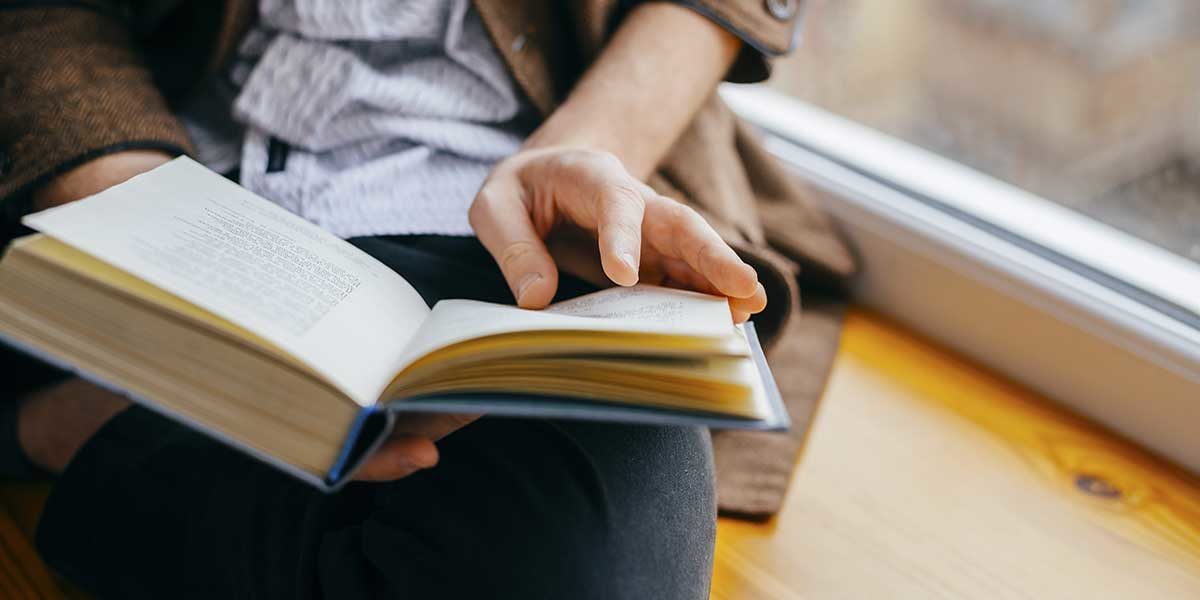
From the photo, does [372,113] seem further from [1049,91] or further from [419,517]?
[1049,91]

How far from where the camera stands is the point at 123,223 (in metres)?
0.48

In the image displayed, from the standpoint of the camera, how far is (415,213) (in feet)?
2.31

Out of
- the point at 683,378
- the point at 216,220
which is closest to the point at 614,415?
the point at 683,378

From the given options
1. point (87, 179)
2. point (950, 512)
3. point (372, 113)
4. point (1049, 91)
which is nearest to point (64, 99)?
point (87, 179)

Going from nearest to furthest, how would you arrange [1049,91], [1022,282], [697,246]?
[697,246], [1022,282], [1049,91]

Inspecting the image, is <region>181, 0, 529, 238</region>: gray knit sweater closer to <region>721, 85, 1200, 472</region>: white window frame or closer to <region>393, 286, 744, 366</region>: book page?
<region>393, 286, 744, 366</region>: book page

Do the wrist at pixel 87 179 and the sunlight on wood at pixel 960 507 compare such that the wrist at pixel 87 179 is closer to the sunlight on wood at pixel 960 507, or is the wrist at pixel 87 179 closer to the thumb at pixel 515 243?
the thumb at pixel 515 243

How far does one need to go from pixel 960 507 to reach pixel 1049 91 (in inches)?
23.0

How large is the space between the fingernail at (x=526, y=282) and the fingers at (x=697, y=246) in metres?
0.09

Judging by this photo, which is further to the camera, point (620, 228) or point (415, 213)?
point (415, 213)

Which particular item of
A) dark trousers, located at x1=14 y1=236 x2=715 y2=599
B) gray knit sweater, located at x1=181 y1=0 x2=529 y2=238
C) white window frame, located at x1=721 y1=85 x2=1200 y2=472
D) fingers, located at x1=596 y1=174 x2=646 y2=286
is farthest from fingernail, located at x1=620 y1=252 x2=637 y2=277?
white window frame, located at x1=721 y1=85 x2=1200 y2=472

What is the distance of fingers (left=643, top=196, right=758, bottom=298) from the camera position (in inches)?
20.5

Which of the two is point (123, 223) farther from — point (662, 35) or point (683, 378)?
point (662, 35)

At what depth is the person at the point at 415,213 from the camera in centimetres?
53
